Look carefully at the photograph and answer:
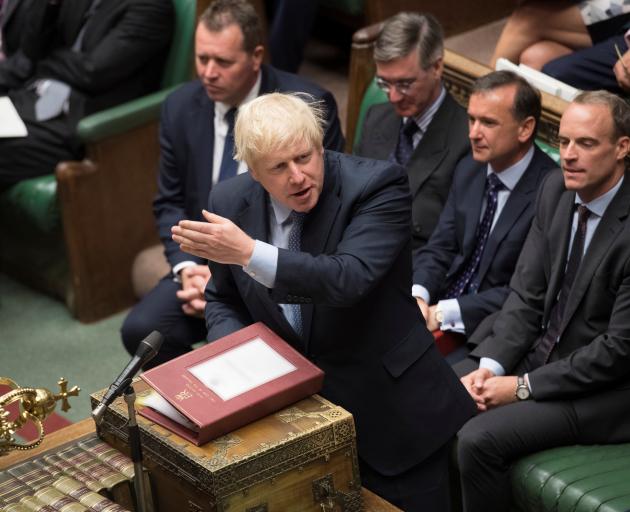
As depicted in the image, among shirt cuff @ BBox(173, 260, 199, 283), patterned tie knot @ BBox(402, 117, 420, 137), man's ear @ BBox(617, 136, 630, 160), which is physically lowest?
shirt cuff @ BBox(173, 260, 199, 283)

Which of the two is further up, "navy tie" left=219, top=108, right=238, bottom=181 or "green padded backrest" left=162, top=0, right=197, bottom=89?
"green padded backrest" left=162, top=0, right=197, bottom=89

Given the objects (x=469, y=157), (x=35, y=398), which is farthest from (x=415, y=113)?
(x=35, y=398)

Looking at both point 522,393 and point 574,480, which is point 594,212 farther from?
point 574,480

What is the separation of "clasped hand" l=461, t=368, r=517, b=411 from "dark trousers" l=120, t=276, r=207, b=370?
3.47ft

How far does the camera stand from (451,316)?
3.46 metres

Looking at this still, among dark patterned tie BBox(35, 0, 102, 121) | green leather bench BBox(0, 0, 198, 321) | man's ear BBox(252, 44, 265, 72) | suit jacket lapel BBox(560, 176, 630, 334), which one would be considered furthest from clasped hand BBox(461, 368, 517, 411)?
dark patterned tie BBox(35, 0, 102, 121)

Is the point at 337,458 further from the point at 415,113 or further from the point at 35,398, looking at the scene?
the point at 415,113

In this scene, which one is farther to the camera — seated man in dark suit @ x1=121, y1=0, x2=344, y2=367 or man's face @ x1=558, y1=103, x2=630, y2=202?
seated man in dark suit @ x1=121, y1=0, x2=344, y2=367

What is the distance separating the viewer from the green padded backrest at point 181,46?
463cm

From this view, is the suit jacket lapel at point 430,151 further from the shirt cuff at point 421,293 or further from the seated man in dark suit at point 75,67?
the seated man in dark suit at point 75,67

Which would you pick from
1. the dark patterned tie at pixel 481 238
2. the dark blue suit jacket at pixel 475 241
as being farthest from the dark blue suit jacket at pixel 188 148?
the dark patterned tie at pixel 481 238

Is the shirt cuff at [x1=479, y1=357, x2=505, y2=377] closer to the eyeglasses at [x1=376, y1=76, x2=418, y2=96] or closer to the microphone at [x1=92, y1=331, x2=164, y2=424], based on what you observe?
the eyeglasses at [x1=376, y1=76, x2=418, y2=96]

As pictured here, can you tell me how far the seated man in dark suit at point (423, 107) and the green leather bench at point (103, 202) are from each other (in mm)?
1133

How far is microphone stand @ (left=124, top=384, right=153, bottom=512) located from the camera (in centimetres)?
225
